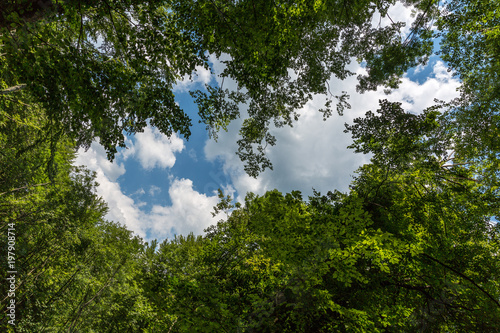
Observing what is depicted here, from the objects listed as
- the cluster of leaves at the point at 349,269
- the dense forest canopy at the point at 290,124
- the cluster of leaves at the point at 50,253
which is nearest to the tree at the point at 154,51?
the dense forest canopy at the point at 290,124

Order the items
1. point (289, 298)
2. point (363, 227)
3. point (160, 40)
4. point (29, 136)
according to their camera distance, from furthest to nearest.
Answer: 1. point (29, 136)
2. point (289, 298)
3. point (363, 227)
4. point (160, 40)

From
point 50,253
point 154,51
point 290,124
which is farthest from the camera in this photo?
point 50,253

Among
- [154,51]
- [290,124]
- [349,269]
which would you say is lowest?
[349,269]

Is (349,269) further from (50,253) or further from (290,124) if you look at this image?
(50,253)

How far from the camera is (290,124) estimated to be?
30.9 ft

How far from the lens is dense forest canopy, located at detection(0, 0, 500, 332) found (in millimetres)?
4199

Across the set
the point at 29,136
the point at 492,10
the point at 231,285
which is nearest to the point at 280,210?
the point at 231,285

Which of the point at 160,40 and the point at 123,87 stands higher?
the point at 160,40

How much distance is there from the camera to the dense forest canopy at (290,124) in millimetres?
4199

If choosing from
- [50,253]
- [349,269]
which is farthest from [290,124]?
[50,253]

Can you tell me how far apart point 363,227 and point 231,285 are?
4834mm

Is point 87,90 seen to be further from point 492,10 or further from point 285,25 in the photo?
point 492,10

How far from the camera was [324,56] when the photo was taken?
8.05 metres

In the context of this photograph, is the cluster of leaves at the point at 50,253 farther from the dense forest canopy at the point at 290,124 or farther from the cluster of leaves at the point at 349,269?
the cluster of leaves at the point at 349,269
